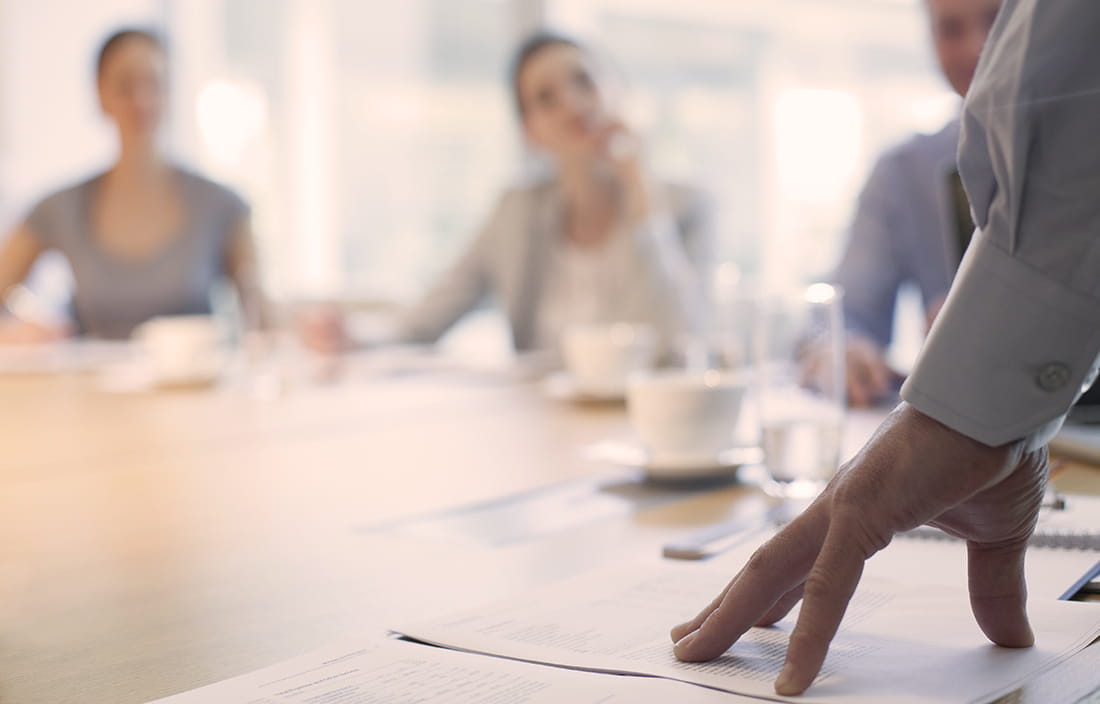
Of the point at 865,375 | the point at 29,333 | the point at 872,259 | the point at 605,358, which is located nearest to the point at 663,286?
the point at 872,259

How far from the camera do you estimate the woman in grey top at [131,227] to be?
3115 mm

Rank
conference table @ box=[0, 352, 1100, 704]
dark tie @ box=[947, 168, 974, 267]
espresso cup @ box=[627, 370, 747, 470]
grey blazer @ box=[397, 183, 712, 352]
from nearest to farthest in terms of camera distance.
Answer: conference table @ box=[0, 352, 1100, 704]
espresso cup @ box=[627, 370, 747, 470]
dark tie @ box=[947, 168, 974, 267]
grey blazer @ box=[397, 183, 712, 352]

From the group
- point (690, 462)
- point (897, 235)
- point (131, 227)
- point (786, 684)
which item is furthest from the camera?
point (131, 227)

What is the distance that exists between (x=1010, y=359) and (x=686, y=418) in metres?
0.61

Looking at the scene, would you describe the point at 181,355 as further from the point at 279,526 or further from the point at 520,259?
the point at 279,526

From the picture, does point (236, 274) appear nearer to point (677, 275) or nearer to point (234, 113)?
point (677, 275)

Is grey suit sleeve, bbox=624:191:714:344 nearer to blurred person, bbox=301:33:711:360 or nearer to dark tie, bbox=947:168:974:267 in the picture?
blurred person, bbox=301:33:711:360

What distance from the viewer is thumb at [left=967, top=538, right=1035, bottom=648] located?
1.86 feet

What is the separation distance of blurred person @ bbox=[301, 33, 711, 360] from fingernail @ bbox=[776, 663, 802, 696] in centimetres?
224

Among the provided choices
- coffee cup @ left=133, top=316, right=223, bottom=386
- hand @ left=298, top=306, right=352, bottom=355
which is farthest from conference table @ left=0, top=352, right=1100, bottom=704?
hand @ left=298, top=306, right=352, bottom=355

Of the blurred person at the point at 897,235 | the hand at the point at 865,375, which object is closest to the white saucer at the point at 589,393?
the hand at the point at 865,375

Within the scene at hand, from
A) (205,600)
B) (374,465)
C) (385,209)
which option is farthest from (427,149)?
(205,600)

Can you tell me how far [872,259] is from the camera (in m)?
2.58

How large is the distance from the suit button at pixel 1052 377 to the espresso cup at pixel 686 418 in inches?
23.6
